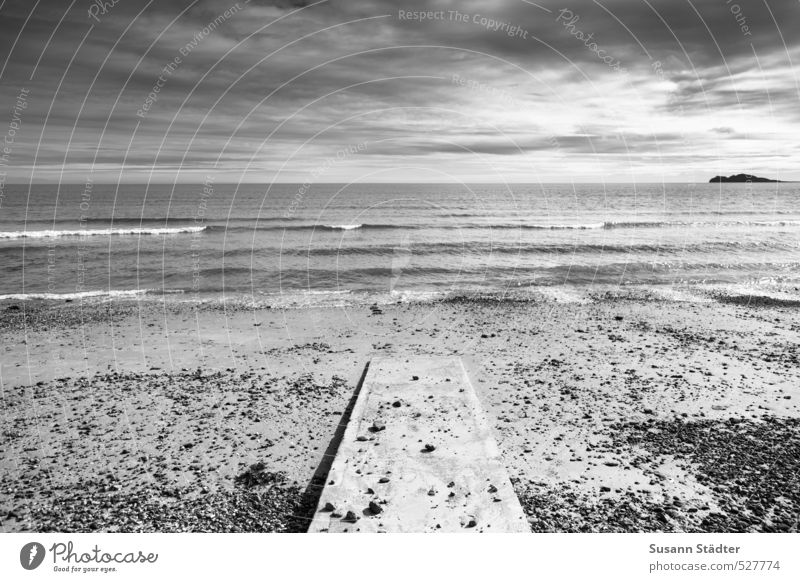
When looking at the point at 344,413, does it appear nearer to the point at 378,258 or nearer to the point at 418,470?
the point at 418,470

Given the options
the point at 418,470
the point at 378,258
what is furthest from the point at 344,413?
the point at 378,258

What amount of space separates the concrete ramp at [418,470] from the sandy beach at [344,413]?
2.76 feet

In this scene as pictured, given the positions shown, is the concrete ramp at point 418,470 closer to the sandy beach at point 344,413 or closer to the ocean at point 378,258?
the sandy beach at point 344,413

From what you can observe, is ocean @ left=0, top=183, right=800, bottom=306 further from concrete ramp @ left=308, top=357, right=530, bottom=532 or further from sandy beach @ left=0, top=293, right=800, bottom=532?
concrete ramp @ left=308, top=357, right=530, bottom=532

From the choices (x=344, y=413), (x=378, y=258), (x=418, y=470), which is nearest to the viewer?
(x=418, y=470)

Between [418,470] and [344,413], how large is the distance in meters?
3.98

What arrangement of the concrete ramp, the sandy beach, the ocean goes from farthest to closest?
the ocean → the sandy beach → the concrete ramp

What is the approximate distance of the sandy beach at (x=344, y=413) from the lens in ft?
26.4

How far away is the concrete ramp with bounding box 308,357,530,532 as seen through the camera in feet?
22.8

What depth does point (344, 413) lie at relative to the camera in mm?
11688

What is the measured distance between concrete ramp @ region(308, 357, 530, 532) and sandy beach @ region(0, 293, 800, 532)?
84 cm

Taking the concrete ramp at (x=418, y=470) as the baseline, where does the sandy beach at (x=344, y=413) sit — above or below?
below

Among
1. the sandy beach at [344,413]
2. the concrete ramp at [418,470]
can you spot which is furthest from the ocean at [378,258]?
the concrete ramp at [418,470]

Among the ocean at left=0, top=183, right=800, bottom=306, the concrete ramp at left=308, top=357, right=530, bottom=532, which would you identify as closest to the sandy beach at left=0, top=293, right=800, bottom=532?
the concrete ramp at left=308, top=357, right=530, bottom=532
